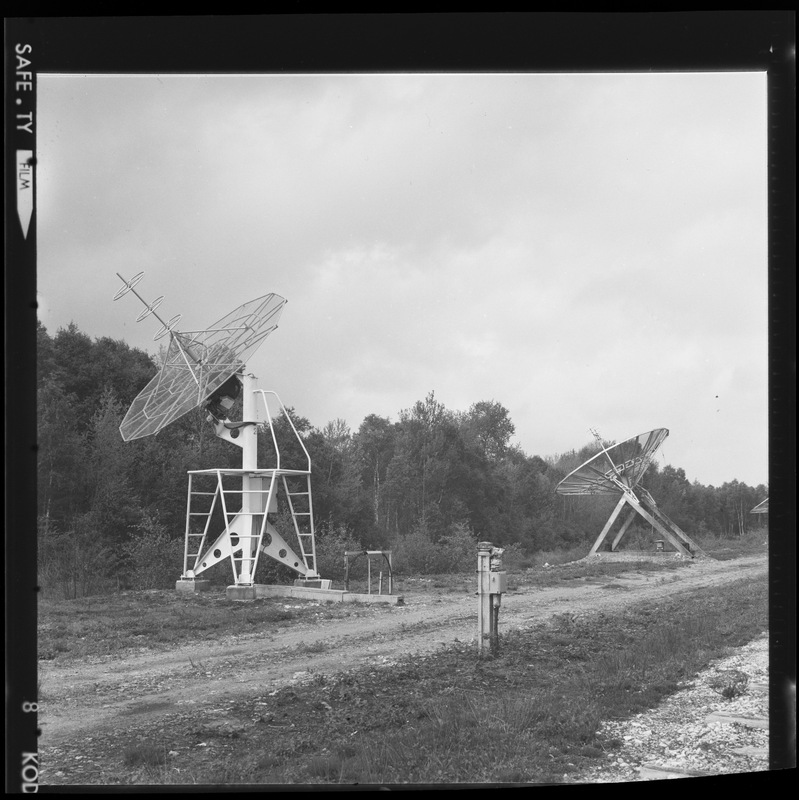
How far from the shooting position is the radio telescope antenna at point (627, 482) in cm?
1416

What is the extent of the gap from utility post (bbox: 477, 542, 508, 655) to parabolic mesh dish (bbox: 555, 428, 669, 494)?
7.51m

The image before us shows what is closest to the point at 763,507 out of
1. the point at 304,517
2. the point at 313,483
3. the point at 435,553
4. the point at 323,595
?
the point at 435,553

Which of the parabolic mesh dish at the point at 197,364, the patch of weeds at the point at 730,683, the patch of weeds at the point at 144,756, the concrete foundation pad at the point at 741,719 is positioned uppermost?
the parabolic mesh dish at the point at 197,364

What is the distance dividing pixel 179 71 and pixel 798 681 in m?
4.11

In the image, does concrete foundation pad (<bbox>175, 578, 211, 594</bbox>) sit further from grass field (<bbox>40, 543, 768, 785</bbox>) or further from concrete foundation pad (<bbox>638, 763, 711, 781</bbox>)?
concrete foundation pad (<bbox>638, 763, 711, 781</bbox>)

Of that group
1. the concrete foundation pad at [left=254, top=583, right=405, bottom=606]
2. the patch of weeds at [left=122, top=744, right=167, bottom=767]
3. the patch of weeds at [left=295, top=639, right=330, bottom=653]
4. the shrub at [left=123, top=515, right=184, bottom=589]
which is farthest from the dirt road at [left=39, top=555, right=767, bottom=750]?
the shrub at [left=123, top=515, right=184, bottom=589]

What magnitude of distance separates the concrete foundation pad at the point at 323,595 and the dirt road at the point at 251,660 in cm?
18

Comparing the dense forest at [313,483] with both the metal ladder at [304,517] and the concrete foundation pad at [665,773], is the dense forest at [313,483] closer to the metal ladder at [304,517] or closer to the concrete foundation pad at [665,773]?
the metal ladder at [304,517]

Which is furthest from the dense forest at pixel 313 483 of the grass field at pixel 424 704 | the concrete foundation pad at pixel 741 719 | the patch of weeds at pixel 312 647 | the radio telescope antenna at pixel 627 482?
the concrete foundation pad at pixel 741 719

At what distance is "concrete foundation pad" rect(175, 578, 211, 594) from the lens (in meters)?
9.66

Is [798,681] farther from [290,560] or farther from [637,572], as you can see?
[637,572]

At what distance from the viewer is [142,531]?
1057cm

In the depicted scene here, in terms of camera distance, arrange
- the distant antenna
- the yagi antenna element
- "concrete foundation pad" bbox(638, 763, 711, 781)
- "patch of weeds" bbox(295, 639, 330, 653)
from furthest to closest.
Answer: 1. the yagi antenna element
2. "patch of weeds" bbox(295, 639, 330, 653)
3. the distant antenna
4. "concrete foundation pad" bbox(638, 763, 711, 781)

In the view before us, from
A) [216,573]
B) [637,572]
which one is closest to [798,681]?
[216,573]
